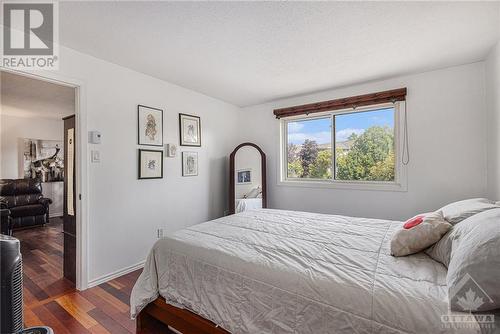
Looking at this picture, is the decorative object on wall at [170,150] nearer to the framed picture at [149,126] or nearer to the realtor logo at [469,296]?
the framed picture at [149,126]

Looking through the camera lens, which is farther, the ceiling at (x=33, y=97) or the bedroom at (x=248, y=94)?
the ceiling at (x=33, y=97)

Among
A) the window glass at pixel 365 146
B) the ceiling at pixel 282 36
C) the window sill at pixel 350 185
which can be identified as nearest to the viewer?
the ceiling at pixel 282 36

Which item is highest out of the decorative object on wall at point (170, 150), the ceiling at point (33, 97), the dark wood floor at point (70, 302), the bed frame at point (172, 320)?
the ceiling at point (33, 97)

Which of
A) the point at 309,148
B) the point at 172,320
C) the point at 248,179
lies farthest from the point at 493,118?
the point at 172,320

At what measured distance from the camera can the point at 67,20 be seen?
73.5 inches

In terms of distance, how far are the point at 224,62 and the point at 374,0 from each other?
1500 millimetres

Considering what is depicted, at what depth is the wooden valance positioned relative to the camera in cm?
297

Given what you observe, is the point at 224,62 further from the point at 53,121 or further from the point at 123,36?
the point at 53,121

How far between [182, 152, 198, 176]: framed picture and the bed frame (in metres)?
1.99

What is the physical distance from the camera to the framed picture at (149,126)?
9.61 feet

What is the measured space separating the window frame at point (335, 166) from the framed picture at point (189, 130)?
1396mm

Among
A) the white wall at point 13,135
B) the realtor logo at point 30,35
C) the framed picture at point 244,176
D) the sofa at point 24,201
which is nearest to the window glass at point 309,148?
the framed picture at point 244,176

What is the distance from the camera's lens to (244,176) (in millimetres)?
4070

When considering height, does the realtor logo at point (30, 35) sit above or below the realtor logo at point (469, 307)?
above
